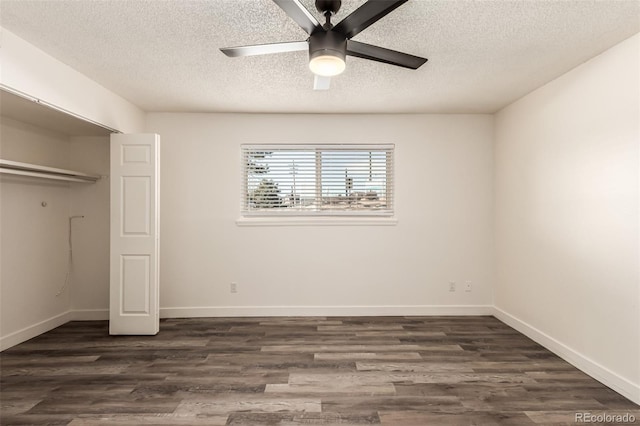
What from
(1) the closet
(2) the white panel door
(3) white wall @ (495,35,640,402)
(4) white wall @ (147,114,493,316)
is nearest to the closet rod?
(1) the closet

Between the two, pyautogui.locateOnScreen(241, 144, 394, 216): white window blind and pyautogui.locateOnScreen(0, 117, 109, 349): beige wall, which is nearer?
pyautogui.locateOnScreen(0, 117, 109, 349): beige wall

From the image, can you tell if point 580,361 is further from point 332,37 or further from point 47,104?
point 47,104

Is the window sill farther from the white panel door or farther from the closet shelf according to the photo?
the closet shelf

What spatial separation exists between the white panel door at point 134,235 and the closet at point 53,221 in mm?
19

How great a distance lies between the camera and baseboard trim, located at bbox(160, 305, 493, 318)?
4074 mm

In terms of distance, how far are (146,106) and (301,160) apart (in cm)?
194

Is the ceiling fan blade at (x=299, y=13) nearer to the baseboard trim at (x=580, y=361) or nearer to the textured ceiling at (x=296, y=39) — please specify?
the textured ceiling at (x=296, y=39)

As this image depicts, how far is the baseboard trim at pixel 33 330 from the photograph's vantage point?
3129mm

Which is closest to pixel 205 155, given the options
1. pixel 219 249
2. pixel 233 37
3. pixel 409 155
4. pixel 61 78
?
pixel 219 249

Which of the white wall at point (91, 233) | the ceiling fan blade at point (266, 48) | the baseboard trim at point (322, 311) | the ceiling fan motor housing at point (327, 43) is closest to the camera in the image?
the ceiling fan motor housing at point (327, 43)

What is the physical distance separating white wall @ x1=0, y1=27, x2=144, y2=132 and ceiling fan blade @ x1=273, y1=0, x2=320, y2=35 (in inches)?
82.5

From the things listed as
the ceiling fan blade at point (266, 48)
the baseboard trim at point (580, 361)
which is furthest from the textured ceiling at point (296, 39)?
the baseboard trim at point (580, 361)

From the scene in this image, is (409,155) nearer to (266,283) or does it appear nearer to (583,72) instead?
(583,72)

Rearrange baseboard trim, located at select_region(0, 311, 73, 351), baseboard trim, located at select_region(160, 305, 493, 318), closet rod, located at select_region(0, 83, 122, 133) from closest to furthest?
closet rod, located at select_region(0, 83, 122, 133)
baseboard trim, located at select_region(0, 311, 73, 351)
baseboard trim, located at select_region(160, 305, 493, 318)
